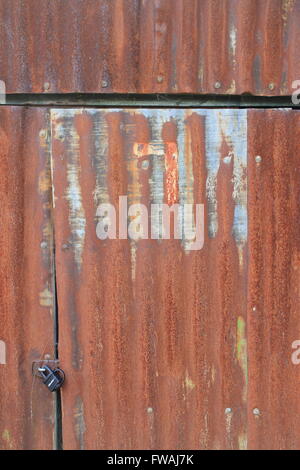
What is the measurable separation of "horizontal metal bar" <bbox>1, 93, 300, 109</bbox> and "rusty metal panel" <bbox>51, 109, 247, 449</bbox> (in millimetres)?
83

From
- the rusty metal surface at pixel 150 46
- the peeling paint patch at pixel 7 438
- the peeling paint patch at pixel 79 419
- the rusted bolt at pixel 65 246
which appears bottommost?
the peeling paint patch at pixel 7 438

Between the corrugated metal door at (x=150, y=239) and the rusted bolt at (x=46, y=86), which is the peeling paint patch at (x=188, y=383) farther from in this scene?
the rusted bolt at (x=46, y=86)

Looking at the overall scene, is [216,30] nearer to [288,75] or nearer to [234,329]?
[288,75]

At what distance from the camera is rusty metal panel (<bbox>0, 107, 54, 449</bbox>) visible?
5.78ft

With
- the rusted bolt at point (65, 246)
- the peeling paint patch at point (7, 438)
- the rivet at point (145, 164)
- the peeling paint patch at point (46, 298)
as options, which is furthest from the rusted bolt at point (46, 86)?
the peeling paint patch at point (7, 438)

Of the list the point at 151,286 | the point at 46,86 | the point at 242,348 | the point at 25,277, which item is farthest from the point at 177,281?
the point at 46,86

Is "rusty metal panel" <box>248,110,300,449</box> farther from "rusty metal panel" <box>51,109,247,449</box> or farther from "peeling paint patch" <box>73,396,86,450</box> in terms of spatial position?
"peeling paint patch" <box>73,396,86,450</box>

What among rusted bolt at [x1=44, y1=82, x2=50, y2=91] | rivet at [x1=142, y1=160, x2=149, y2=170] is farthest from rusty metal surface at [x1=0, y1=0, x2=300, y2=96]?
rivet at [x1=142, y1=160, x2=149, y2=170]

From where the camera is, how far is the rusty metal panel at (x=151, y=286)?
69.4 inches

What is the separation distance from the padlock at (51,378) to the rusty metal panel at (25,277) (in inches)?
2.4

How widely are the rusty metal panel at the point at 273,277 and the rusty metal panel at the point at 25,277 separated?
0.90 metres

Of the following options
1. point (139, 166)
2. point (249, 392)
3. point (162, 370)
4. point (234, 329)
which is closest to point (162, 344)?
point (162, 370)

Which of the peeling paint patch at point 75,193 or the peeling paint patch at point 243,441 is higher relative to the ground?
the peeling paint patch at point 75,193

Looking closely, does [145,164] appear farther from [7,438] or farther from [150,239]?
[7,438]
